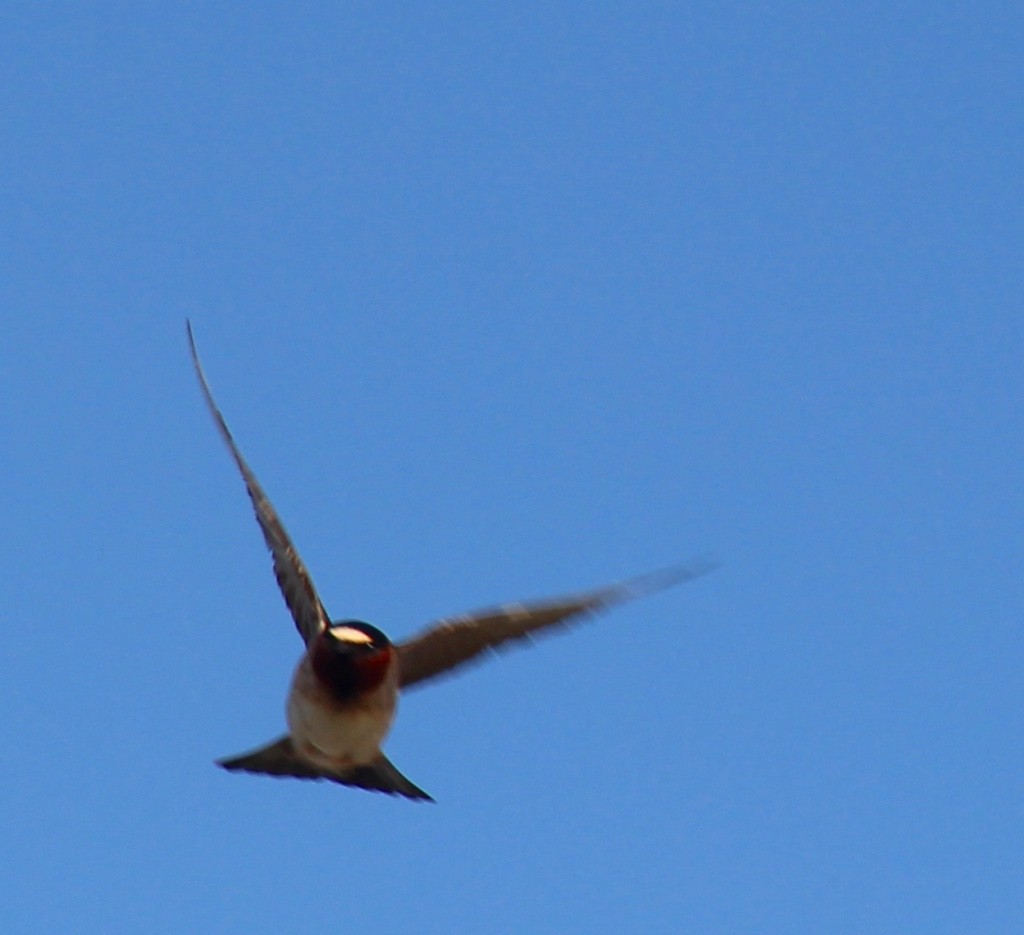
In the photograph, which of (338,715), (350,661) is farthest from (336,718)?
(350,661)

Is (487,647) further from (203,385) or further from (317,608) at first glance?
(203,385)

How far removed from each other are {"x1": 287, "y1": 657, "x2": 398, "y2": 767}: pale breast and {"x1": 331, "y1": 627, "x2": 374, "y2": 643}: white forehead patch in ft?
0.76

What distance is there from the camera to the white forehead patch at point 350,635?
1291cm

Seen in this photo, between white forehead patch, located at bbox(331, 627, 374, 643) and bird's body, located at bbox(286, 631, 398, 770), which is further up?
white forehead patch, located at bbox(331, 627, 374, 643)

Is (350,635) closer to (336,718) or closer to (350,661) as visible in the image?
(350,661)

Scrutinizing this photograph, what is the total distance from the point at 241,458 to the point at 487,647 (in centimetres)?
160

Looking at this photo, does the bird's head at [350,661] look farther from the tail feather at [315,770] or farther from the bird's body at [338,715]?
the tail feather at [315,770]

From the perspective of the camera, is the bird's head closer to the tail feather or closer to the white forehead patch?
the white forehead patch

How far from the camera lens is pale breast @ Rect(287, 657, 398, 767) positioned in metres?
13.0

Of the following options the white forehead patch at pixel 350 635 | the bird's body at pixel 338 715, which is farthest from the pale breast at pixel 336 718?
the white forehead patch at pixel 350 635

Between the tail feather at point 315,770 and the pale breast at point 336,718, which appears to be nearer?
the pale breast at point 336,718

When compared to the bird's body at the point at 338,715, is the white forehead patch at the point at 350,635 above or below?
above

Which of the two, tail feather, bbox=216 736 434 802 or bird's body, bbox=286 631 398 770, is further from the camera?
tail feather, bbox=216 736 434 802

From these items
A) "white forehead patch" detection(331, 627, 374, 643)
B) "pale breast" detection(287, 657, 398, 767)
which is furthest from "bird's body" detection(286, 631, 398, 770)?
"white forehead patch" detection(331, 627, 374, 643)
